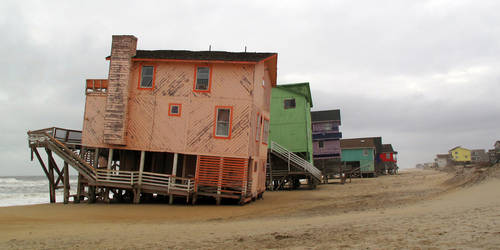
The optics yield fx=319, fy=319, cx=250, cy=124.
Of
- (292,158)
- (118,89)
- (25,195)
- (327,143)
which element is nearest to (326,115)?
(327,143)

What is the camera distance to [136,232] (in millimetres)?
9977

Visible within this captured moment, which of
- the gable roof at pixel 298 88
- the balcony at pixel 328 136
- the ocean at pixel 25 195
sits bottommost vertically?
the ocean at pixel 25 195

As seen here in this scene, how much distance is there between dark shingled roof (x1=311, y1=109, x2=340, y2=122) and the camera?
4278 centimetres

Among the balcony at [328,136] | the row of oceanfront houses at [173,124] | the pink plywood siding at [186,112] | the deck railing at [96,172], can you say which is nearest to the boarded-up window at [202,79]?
the row of oceanfront houses at [173,124]

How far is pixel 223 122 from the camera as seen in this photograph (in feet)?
60.1

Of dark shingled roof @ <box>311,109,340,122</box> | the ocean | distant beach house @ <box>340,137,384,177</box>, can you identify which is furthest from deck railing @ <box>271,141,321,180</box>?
distant beach house @ <box>340,137,384,177</box>

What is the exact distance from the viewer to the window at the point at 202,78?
18.7 m

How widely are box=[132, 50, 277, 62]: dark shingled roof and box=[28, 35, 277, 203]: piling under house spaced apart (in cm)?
6

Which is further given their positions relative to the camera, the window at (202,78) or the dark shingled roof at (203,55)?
the window at (202,78)

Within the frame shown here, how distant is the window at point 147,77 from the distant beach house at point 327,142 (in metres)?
27.0

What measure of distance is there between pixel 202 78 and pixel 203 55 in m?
1.40

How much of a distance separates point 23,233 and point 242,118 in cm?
1111

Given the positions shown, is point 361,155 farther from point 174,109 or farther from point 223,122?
point 174,109

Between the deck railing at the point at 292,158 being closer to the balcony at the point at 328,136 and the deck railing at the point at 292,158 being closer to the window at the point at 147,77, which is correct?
the window at the point at 147,77
